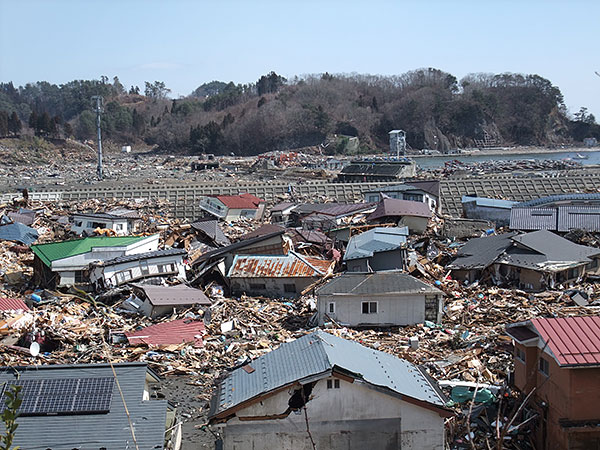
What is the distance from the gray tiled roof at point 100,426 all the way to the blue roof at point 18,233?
15.6 m

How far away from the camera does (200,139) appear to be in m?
85.9

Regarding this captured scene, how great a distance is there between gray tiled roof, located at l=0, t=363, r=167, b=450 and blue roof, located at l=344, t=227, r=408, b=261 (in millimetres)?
10071

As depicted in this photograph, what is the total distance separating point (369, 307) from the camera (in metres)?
13.4

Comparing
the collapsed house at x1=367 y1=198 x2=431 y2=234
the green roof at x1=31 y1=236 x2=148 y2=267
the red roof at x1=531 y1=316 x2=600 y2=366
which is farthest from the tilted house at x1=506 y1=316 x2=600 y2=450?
the collapsed house at x1=367 y1=198 x2=431 y2=234

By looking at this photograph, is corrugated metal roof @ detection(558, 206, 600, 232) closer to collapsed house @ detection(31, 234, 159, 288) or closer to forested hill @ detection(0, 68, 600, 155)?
collapsed house @ detection(31, 234, 159, 288)

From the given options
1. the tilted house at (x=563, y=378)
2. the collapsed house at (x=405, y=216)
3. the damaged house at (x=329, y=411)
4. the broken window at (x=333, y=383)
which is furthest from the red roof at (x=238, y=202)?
the broken window at (x=333, y=383)

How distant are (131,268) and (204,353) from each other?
16.2 ft

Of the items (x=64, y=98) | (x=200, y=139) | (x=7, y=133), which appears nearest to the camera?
(x=7, y=133)

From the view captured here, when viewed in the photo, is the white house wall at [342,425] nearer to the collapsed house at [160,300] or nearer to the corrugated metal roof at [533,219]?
the collapsed house at [160,300]

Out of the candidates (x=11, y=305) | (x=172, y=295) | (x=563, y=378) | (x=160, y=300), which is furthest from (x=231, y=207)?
(x=563, y=378)

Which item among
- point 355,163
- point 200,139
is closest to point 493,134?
point 200,139

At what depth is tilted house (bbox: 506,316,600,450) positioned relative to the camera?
23.8 feet

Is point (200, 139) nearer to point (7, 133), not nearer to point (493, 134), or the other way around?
point (7, 133)

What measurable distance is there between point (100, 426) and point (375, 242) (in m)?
11.4
